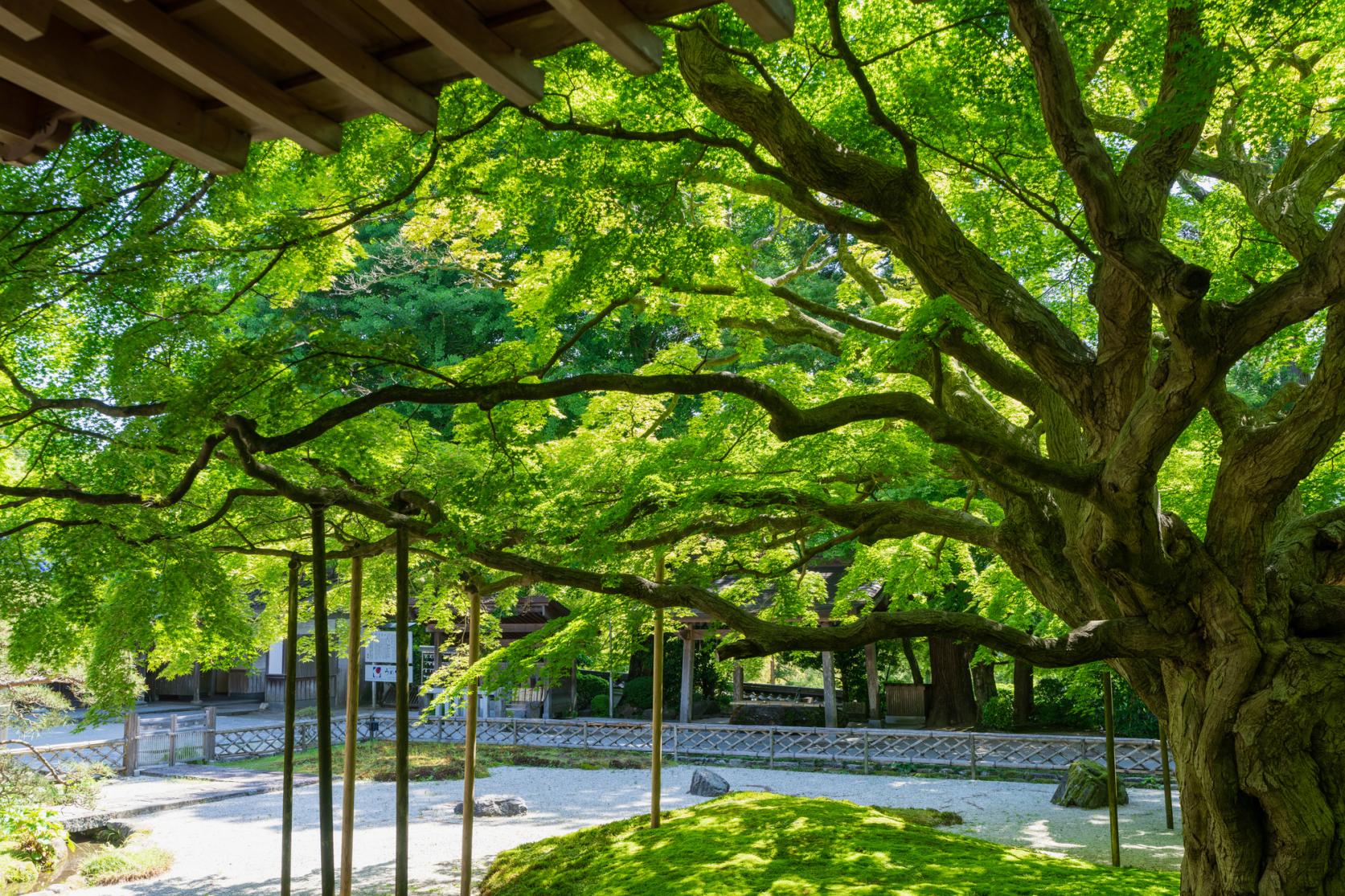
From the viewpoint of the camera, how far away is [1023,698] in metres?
20.3

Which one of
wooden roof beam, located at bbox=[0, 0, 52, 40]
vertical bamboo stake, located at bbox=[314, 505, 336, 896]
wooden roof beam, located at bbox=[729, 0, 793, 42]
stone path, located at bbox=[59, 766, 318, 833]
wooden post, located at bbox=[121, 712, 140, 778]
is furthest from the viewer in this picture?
wooden post, located at bbox=[121, 712, 140, 778]

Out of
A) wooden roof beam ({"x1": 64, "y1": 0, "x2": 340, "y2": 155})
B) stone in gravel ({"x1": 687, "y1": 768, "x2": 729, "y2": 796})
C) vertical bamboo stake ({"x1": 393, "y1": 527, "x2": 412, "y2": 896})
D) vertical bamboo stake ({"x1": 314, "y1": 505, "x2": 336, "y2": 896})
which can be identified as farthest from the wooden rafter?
stone in gravel ({"x1": 687, "y1": 768, "x2": 729, "y2": 796})

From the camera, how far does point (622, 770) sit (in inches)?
728

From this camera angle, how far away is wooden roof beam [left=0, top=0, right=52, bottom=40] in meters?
1.59

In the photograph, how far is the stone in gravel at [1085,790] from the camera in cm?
1417

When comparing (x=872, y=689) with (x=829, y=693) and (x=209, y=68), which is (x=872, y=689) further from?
(x=209, y=68)

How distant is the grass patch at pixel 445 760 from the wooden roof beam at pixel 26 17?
1738cm

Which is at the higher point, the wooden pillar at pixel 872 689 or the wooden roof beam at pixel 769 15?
the wooden roof beam at pixel 769 15

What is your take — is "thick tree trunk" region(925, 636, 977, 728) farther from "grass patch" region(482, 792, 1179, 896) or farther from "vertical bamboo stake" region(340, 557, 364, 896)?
"vertical bamboo stake" region(340, 557, 364, 896)

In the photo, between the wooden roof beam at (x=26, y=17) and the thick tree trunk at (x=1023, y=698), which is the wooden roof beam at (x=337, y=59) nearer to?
the wooden roof beam at (x=26, y=17)

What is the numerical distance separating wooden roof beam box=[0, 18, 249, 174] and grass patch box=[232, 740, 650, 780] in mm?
16863

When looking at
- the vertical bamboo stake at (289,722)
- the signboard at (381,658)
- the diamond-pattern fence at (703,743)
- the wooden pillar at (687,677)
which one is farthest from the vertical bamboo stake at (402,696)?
the signboard at (381,658)

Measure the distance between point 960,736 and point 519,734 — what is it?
9394 millimetres

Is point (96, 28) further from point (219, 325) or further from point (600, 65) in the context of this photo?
point (219, 325)
